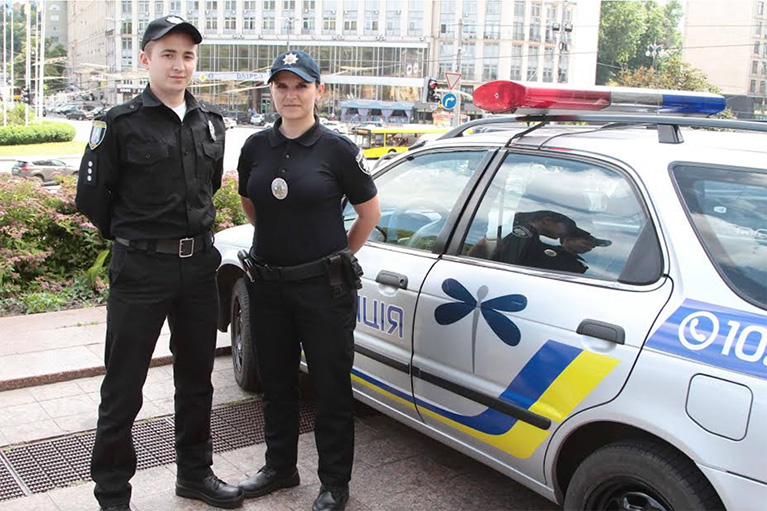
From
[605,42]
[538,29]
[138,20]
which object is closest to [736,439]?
[538,29]

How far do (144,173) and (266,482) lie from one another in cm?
152

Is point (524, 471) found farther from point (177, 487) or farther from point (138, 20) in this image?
point (138, 20)

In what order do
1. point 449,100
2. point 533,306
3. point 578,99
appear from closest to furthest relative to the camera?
point 533,306
point 578,99
point 449,100

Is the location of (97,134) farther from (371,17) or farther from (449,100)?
(371,17)

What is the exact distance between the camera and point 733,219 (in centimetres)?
251

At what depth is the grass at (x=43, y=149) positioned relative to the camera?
36.5m

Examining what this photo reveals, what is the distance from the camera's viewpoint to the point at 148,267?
315 centimetres

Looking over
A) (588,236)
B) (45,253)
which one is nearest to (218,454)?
(588,236)

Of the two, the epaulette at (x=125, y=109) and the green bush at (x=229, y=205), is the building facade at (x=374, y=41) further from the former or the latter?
the epaulette at (x=125, y=109)

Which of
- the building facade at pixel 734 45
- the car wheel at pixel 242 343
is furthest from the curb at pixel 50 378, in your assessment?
the building facade at pixel 734 45

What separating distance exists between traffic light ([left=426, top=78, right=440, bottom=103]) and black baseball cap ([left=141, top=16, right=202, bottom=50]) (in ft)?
74.6

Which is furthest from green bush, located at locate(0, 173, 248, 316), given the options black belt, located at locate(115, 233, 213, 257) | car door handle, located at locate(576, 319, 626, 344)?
car door handle, located at locate(576, 319, 626, 344)

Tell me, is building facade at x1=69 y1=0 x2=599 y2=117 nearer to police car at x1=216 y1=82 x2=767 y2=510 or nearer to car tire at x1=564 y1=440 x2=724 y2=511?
police car at x1=216 y1=82 x2=767 y2=510

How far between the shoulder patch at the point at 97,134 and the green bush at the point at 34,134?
4162cm
